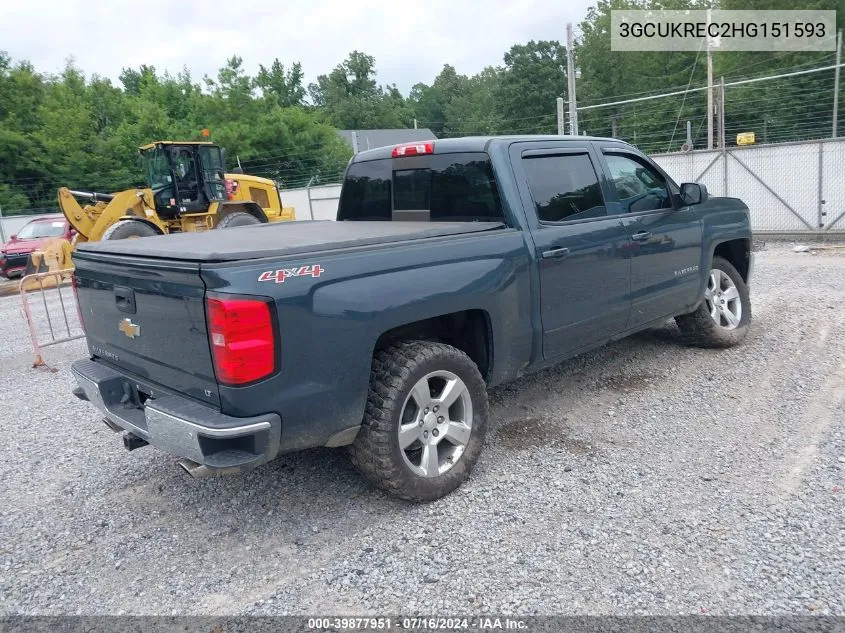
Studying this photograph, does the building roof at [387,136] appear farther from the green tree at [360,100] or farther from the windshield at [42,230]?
the windshield at [42,230]

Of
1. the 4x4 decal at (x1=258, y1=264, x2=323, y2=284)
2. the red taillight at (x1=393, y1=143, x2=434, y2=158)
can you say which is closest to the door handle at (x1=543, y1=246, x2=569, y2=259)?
the red taillight at (x1=393, y1=143, x2=434, y2=158)

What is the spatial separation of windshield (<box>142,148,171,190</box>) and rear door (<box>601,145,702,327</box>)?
40.1 feet

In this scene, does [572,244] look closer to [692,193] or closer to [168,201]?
[692,193]

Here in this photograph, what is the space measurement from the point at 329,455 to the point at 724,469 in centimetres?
240

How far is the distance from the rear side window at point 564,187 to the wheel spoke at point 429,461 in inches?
63.9

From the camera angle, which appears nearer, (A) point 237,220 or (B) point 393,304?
(B) point 393,304

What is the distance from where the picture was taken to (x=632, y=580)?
9.41 ft

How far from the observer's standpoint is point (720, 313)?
6070 millimetres

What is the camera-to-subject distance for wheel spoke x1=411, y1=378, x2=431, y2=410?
350 centimetres

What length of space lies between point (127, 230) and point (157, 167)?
2258 millimetres

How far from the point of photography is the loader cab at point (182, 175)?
583 inches

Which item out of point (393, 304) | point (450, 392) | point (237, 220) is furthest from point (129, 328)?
point (237, 220)

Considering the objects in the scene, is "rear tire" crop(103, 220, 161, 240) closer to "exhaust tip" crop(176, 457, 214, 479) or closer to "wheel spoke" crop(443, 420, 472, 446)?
"exhaust tip" crop(176, 457, 214, 479)

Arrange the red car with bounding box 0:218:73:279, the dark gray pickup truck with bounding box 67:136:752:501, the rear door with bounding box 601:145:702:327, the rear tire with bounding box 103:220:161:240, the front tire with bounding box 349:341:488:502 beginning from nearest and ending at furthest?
the dark gray pickup truck with bounding box 67:136:752:501, the front tire with bounding box 349:341:488:502, the rear door with bounding box 601:145:702:327, the rear tire with bounding box 103:220:161:240, the red car with bounding box 0:218:73:279
